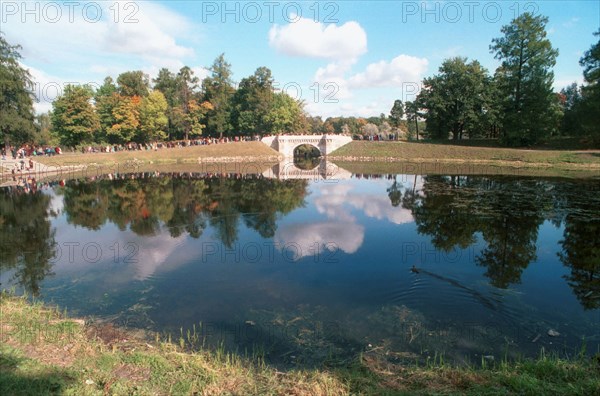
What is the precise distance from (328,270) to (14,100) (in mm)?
52399

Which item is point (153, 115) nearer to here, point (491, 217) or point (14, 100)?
point (14, 100)

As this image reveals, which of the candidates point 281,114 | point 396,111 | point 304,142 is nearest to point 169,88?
point 281,114

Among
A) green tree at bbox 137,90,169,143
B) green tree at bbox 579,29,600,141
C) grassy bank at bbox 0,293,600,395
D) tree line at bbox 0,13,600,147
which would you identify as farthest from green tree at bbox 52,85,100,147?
green tree at bbox 579,29,600,141

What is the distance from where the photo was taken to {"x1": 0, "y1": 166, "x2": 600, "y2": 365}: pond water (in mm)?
8141

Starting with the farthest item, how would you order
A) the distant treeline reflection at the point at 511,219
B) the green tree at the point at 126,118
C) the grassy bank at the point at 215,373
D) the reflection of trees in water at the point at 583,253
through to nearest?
the green tree at the point at 126,118
the distant treeline reflection at the point at 511,219
the reflection of trees in water at the point at 583,253
the grassy bank at the point at 215,373

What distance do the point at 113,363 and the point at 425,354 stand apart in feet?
19.1

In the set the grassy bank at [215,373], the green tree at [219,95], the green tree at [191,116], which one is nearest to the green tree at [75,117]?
the green tree at [191,116]

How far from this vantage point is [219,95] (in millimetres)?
72500

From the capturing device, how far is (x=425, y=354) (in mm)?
7383

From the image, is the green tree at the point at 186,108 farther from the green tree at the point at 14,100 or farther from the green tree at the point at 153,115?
the green tree at the point at 14,100

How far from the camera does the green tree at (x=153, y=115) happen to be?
63.2m

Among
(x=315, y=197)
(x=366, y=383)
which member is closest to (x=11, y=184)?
(x=315, y=197)

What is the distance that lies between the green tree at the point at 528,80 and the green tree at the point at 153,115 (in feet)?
179

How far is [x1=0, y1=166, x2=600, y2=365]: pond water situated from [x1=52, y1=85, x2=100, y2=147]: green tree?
39460 mm
